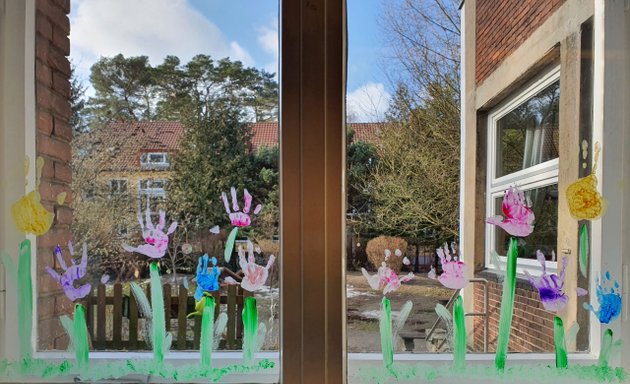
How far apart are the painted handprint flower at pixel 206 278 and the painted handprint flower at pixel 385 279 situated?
0.44 m

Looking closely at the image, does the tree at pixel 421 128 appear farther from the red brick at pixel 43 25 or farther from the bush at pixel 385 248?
the red brick at pixel 43 25

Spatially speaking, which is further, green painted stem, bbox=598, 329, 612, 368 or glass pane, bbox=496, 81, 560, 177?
glass pane, bbox=496, 81, 560, 177

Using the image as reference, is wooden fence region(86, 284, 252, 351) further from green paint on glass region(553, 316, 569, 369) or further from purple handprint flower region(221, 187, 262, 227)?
green paint on glass region(553, 316, 569, 369)

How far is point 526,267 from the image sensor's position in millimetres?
1226

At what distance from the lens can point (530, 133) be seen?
1324mm

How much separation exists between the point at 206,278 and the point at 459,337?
781mm

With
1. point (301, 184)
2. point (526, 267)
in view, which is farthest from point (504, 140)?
→ point (301, 184)

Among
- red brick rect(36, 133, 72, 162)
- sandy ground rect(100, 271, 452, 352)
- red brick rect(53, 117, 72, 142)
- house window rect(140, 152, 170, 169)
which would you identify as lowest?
sandy ground rect(100, 271, 452, 352)

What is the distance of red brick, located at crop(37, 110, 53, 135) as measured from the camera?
1.24 m

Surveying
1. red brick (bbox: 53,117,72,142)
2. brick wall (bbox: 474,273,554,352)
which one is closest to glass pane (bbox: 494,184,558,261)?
brick wall (bbox: 474,273,554,352)

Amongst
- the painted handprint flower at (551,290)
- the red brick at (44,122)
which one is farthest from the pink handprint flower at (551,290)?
the red brick at (44,122)

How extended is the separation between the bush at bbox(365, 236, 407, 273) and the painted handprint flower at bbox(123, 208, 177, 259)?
0.61m

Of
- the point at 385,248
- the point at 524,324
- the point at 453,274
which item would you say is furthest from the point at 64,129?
the point at 524,324

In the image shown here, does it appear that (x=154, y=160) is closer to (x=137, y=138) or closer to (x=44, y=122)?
(x=137, y=138)
